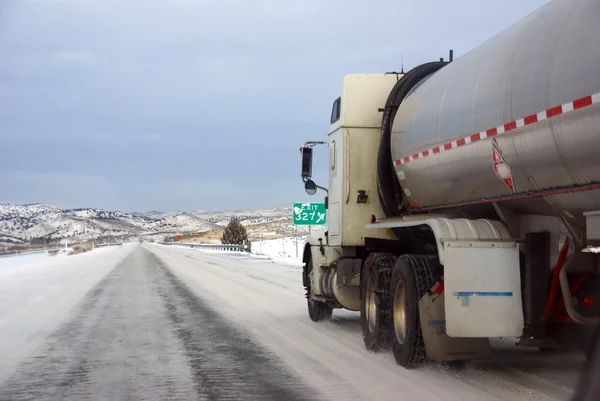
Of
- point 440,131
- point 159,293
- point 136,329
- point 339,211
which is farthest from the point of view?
point 159,293

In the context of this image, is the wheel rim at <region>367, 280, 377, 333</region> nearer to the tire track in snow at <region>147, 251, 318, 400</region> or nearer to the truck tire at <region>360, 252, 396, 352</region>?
the truck tire at <region>360, 252, 396, 352</region>

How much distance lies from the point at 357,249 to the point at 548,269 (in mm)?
4419

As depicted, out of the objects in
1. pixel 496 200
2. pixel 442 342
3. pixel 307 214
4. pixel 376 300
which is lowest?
pixel 442 342

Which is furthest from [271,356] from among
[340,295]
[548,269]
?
[548,269]

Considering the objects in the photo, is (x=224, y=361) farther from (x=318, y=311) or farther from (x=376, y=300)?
(x=318, y=311)

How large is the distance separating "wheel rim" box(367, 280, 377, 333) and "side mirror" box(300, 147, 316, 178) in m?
3.37

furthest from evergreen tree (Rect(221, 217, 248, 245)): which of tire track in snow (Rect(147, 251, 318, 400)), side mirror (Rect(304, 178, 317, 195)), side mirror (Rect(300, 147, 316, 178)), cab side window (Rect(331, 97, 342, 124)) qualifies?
cab side window (Rect(331, 97, 342, 124))

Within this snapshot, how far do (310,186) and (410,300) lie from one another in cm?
476

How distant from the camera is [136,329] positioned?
10.8 meters

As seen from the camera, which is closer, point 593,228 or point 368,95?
point 593,228

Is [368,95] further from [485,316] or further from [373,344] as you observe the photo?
[485,316]

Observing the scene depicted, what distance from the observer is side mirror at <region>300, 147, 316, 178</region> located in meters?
11.7

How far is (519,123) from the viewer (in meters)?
5.48

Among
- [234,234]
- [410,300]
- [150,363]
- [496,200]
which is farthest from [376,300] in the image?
[234,234]
